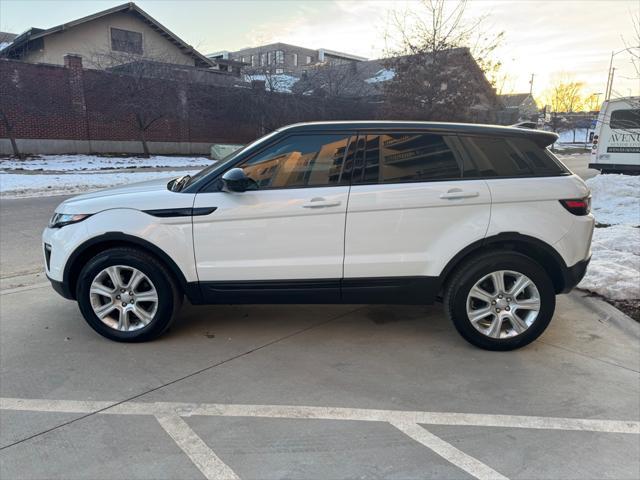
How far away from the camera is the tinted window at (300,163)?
3.83 m

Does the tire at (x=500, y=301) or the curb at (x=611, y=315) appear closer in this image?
the tire at (x=500, y=301)

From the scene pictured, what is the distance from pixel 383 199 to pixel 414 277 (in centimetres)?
68

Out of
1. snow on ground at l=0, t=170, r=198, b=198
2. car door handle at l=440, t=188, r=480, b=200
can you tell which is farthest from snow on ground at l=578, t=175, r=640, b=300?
snow on ground at l=0, t=170, r=198, b=198

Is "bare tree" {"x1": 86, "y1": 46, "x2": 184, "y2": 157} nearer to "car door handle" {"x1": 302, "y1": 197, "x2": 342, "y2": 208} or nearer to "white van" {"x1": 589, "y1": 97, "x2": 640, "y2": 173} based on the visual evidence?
"white van" {"x1": 589, "y1": 97, "x2": 640, "y2": 173}

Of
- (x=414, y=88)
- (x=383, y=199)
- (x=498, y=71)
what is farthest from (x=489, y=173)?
(x=498, y=71)

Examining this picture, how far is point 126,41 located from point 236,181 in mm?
32467

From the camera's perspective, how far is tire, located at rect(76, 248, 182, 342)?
389cm

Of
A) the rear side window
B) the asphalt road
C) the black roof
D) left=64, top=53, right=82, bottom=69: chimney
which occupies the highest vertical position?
left=64, top=53, right=82, bottom=69: chimney

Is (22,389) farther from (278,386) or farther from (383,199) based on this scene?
(383,199)

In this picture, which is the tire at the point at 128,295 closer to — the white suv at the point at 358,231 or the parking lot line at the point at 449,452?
the white suv at the point at 358,231

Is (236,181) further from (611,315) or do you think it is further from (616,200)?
(616,200)

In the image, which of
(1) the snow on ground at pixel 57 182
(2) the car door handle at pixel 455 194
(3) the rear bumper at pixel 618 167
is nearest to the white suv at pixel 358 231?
(2) the car door handle at pixel 455 194

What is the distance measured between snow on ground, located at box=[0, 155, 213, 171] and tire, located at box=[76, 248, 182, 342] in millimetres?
16412

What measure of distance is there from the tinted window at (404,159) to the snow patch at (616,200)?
6.54 m
